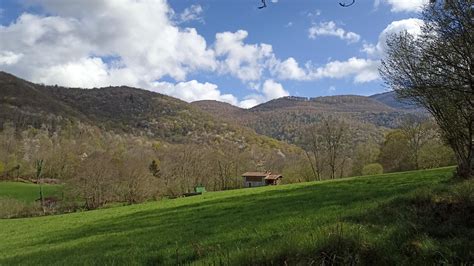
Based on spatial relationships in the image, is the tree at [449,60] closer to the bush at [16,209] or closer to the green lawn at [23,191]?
the bush at [16,209]

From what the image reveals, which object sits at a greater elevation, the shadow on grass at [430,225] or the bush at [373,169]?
the shadow on grass at [430,225]

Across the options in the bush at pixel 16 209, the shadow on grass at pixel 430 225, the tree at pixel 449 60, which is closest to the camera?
the shadow on grass at pixel 430 225

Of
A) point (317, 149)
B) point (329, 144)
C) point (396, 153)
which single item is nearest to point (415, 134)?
point (396, 153)

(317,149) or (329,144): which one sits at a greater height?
(329,144)

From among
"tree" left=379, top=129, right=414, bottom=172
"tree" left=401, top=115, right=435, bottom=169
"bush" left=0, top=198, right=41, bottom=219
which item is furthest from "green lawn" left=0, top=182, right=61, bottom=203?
"tree" left=401, top=115, right=435, bottom=169

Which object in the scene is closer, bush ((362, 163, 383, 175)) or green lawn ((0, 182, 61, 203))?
Result: bush ((362, 163, 383, 175))

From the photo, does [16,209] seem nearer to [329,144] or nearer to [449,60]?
[329,144]

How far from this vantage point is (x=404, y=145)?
76.7 metres

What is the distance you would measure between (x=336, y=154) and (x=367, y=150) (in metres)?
9.52

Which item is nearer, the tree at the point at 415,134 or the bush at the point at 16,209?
the bush at the point at 16,209

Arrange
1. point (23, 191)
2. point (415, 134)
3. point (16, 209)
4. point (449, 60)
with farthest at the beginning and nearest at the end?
point (23, 191), point (415, 134), point (16, 209), point (449, 60)

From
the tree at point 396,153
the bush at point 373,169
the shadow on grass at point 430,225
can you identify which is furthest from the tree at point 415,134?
the shadow on grass at point 430,225

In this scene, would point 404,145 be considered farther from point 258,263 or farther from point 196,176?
point 258,263

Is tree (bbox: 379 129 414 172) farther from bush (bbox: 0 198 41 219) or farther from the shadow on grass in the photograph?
the shadow on grass
